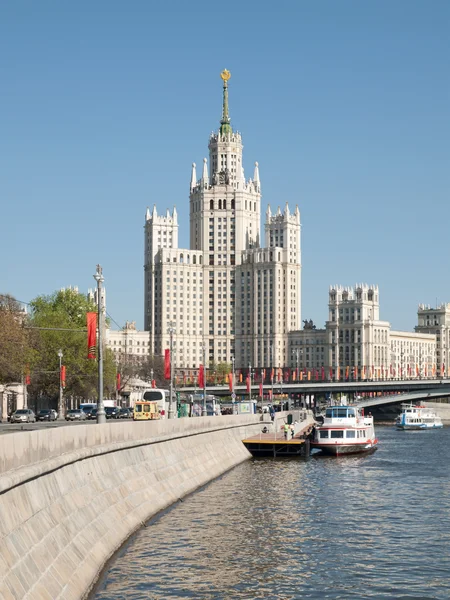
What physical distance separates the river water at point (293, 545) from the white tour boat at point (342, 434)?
28636 mm

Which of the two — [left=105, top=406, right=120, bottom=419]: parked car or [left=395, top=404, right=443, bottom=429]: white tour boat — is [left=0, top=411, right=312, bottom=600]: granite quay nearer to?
[left=105, top=406, right=120, bottom=419]: parked car

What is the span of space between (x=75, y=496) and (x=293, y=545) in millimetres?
11091

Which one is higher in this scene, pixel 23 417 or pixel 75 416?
pixel 23 417

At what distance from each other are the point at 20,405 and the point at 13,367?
26221mm

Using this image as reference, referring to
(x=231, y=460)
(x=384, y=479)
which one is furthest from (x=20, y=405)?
(x=384, y=479)

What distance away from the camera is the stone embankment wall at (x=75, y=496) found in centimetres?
2456

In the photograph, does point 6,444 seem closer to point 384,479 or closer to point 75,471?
point 75,471

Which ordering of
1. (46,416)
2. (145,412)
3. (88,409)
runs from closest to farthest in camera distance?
(145,412), (46,416), (88,409)

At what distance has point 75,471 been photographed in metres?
34.3

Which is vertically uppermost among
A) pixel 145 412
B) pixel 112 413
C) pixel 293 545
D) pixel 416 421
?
pixel 145 412

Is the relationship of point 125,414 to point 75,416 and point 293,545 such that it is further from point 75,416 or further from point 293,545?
point 293,545

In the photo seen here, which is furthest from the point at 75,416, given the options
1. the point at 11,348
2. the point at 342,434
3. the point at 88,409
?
the point at 342,434

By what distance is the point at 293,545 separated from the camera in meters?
40.6

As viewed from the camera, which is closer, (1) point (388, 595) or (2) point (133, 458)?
(1) point (388, 595)
